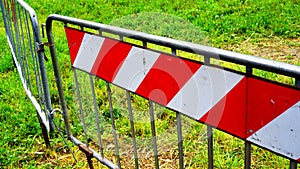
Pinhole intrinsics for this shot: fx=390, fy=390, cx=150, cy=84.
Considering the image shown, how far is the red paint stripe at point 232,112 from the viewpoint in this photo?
163 cm

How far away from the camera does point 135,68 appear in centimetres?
217

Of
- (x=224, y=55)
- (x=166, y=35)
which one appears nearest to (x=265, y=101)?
(x=224, y=55)

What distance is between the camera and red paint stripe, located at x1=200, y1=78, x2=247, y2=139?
1631mm

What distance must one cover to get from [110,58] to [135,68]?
25cm

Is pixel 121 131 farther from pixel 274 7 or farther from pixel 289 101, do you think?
pixel 274 7

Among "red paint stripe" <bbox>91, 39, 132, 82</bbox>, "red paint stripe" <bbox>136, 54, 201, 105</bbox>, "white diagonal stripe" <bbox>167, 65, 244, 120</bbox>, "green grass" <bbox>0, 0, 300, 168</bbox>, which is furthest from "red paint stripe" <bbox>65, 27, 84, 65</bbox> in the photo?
"green grass" <bbox>0, 0, 300, 168</bbox>

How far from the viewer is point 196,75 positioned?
1.79m

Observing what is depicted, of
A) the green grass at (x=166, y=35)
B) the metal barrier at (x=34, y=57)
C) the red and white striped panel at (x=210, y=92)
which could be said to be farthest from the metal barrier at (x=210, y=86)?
the green grass at (x=166, y=35)

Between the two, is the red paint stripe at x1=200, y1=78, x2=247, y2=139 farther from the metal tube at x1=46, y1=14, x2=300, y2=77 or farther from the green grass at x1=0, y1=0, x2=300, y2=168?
the green grass at x1=0, y1=0, x2=300, y2=168

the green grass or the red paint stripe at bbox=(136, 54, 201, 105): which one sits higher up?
the red paint stripe at bbox=(136, 54, 201, 105)

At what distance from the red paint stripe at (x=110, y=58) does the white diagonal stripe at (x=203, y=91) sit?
44 centimetres

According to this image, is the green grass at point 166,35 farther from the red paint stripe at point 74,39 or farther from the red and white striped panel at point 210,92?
the red and white striped panel at point 210,92

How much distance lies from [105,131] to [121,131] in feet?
0.60

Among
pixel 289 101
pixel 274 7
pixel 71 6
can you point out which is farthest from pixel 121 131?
pixel 71 6
